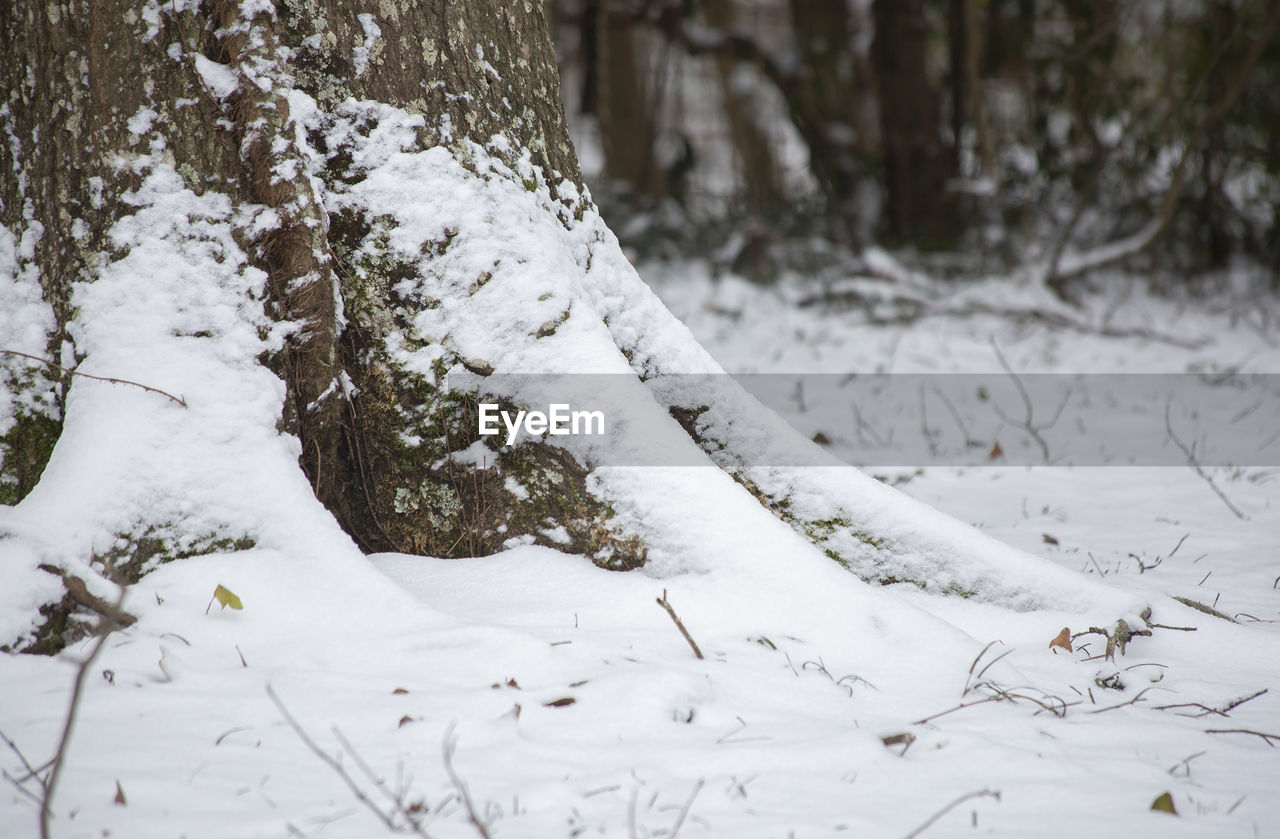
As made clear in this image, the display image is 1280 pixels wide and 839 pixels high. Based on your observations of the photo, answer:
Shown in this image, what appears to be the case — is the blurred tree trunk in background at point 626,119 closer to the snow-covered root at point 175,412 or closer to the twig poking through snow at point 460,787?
the snow-covered root at point 175,412

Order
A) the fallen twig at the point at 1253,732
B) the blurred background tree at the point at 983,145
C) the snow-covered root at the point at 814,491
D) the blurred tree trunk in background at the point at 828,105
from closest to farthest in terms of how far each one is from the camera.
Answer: the fallen twig at the point at 1253,732
the snow-covered root at the point at 814,491
the blurred background tree at the point at 983,145
the blurred tree trunk in background at the point at 828,105

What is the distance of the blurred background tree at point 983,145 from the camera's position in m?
6.45

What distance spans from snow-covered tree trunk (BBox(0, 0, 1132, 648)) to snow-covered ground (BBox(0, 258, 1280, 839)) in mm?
75

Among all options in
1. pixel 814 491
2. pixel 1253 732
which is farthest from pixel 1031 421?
pixel 1253 732

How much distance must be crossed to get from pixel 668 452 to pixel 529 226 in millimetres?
593

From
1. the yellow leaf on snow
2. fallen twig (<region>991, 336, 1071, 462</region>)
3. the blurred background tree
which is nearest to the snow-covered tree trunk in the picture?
the yellow leaf on snow

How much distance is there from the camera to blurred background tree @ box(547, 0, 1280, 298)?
645 cm

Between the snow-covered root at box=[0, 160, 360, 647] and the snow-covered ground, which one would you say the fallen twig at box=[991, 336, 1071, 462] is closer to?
the snow-covered ground

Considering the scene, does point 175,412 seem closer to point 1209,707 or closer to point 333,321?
point 333,321

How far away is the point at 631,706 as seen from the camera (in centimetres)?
150

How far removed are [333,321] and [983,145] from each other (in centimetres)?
554

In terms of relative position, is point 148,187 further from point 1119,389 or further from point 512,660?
point 1119,389

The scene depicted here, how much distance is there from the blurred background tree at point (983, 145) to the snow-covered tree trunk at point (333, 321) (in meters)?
4.78

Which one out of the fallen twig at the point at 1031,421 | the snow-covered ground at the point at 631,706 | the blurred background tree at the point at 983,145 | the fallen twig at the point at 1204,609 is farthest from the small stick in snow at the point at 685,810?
the blurred background tree at the point at 983,145
